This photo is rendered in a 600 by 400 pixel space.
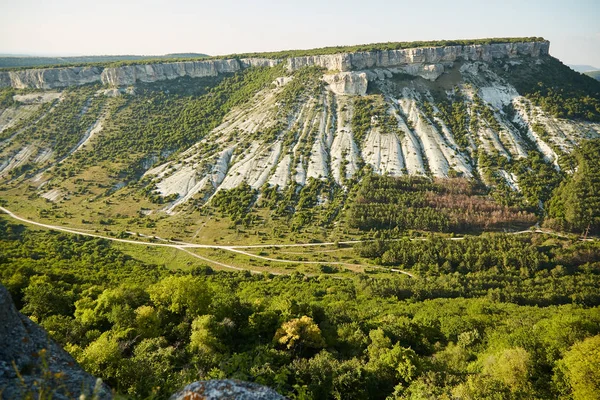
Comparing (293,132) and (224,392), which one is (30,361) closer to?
(224,392)

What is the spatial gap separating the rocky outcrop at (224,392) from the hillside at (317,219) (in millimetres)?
5830

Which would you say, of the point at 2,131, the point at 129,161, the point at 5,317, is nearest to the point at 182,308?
the point at 5,317

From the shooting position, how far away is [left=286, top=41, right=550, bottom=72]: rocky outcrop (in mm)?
→ 140625

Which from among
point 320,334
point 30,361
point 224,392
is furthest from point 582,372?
point 30,361

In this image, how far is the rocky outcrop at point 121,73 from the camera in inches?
5851

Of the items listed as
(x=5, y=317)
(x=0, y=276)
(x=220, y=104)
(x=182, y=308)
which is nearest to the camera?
(x=5, y=317)

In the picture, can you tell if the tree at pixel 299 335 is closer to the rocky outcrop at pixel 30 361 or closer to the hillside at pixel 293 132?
the rocky outcrop at pixel 30 361

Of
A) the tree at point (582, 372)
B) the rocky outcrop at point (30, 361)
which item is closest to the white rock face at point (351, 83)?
the tree at point (582, 372)

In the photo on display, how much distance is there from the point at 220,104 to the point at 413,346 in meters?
144

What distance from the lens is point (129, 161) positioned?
120 metres

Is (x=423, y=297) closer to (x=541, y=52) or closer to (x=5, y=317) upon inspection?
(x=5, y=317)

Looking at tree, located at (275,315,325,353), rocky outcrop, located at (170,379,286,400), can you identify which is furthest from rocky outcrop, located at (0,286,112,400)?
tree, located at (275,315,325,353)

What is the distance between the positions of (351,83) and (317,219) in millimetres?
76141

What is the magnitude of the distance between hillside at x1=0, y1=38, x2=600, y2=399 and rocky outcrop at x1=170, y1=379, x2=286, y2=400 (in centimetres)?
583
